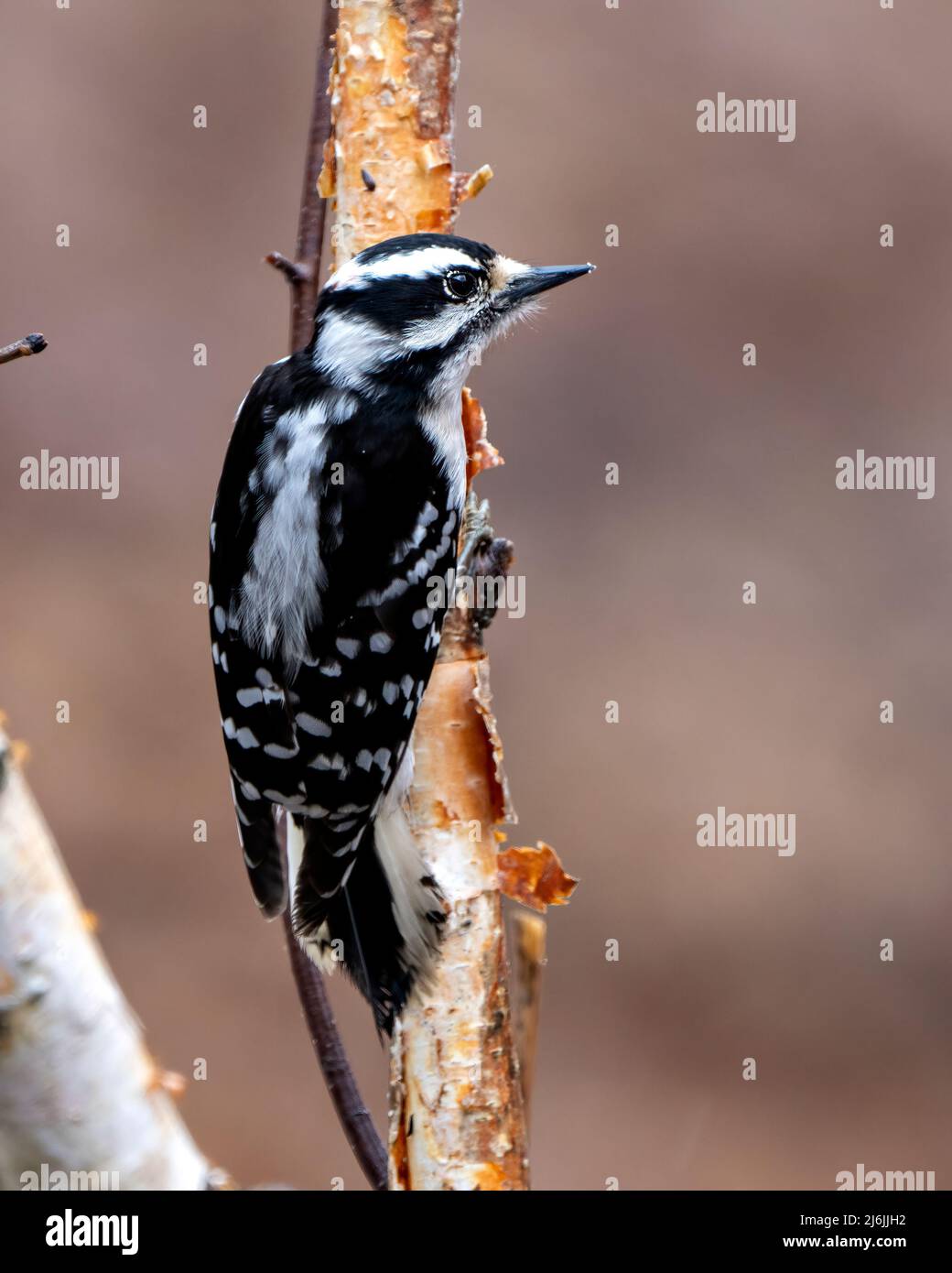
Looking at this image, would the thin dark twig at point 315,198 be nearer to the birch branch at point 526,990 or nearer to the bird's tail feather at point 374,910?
the bird's tail feather at point 374,910

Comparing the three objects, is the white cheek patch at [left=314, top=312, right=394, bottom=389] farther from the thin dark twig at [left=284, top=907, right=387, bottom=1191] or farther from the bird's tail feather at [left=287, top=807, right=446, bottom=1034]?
the thin dark twig at [left=284, top=907, right=387, bottom=1191]

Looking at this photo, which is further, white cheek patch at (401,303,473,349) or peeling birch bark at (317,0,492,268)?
white cheek patch at (401,303,473,349)

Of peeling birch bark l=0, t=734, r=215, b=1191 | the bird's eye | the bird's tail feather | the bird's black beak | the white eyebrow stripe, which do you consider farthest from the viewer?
the bird's black beak

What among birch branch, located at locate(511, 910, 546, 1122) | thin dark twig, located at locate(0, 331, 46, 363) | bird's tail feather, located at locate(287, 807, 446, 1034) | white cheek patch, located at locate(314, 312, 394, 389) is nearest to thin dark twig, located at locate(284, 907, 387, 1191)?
bird's tail feather, located at locate(287, 807, 446, 1034)

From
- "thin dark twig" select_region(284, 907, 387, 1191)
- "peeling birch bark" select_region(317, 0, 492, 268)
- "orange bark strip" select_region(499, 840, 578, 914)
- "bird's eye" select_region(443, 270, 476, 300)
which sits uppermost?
"peeling birch bark" select_region(317, 0, 492, 268)

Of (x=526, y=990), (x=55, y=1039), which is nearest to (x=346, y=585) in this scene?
(x=526, y=990)

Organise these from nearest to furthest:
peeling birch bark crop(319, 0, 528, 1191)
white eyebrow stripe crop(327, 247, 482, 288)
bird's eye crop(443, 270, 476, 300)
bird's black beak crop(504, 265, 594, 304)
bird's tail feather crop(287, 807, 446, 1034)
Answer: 1. peeling birch bark crop(319, 0, 528, 1191)
2. bird's tail feather crop(287, 807, 446, 1034)
3. white eyebrow stripe crop(327, 247, 482, 288)
4. bird's eye crop(443, 270, 476, 300)
5. bird's black beak crop(504, 265, 594, 304)
